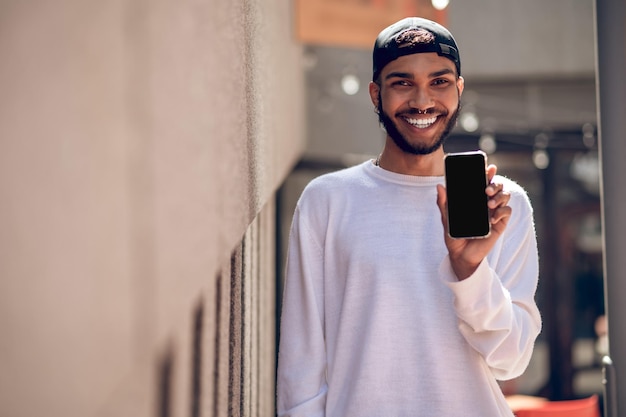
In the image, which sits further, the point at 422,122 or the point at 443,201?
the point at 422,122

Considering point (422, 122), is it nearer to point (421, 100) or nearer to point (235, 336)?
point (421, 100)

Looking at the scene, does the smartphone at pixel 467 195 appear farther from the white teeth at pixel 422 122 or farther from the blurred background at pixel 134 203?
the blurred background at pixel 134 203

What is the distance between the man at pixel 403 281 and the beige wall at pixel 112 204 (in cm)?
50

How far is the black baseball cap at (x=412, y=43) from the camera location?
2.23 metres

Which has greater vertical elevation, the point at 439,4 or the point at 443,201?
the point at 439,4

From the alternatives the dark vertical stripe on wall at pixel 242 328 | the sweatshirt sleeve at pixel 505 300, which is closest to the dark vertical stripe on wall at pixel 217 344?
the dark vertical stripe on wall at pixel 242 328

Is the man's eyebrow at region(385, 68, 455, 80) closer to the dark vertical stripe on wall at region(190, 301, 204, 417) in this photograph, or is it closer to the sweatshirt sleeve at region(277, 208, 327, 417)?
the sweatshirt sleeve at region(277, 208, 327, 417)

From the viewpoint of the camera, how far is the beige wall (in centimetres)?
68

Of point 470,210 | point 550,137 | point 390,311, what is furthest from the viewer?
point 550,137

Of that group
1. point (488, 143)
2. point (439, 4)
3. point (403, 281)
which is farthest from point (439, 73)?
point (488, 143)

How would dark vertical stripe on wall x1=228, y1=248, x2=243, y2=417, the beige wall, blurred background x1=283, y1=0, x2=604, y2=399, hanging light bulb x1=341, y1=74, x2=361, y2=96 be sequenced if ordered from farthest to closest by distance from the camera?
blurred background x1=283, y1=0, x2=604, y2=399 < hanging light bulb x1=341, y1=74, x2=361, y2=96 < dark vertical stripe on wall x1=228, y1=248, x2=243, y2=417 < the beige wall

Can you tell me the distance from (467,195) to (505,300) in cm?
27

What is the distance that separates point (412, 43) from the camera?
2229mm

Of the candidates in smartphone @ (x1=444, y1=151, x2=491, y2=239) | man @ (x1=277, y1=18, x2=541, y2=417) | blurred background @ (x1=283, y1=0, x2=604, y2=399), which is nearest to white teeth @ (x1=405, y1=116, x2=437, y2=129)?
man @ (x1=277, y1=18, x2=541, y2=417)
